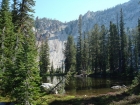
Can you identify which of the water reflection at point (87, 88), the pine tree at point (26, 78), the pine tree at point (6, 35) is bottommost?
the water reflection at point (87, 88)

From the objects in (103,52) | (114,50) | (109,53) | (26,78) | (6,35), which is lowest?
(26,78)

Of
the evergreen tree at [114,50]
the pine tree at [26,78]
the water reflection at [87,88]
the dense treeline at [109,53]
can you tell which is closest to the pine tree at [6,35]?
the water reflection at [87,88]

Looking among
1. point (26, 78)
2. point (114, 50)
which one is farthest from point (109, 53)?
point (26, 78)

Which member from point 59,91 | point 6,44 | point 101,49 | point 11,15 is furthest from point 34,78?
→ point 101,49

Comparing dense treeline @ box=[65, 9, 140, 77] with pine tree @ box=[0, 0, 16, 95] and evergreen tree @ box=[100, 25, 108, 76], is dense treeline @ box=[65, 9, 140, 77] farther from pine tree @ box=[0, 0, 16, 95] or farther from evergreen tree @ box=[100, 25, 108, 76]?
pine tree @ box=[0, 0, 16, 95]

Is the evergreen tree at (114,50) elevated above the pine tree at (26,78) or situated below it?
above

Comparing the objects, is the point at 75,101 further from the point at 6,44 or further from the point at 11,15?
the point at 11,15

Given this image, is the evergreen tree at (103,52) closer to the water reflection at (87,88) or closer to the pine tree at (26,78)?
the water reflection at (87,88)

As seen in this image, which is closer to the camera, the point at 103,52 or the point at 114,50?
the point at 114,50

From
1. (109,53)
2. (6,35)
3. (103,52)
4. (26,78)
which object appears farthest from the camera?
(103,52)

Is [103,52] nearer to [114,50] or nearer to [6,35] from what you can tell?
[114,50]

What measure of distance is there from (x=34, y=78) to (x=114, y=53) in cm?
6642

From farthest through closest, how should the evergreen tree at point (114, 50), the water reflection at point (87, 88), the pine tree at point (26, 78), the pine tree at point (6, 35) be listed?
the evergreen tree at point (114, 50) < the water reflection at point (87, 88) < the pine tree at point (6, 35) < the pine tree at point (26, 78)

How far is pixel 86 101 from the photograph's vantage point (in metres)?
22.3
